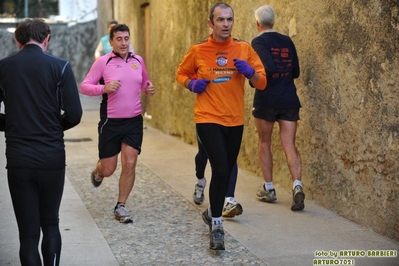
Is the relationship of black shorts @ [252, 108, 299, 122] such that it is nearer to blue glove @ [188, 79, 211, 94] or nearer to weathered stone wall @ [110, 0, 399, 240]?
weathered stone wall @ [110, 0, 399, 240]

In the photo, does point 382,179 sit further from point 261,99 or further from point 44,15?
point 44,15

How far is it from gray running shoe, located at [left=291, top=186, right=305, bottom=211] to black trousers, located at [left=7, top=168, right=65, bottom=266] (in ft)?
9.76

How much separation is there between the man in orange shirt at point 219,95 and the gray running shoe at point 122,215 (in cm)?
116

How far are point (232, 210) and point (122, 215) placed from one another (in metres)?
Answer: 0.96

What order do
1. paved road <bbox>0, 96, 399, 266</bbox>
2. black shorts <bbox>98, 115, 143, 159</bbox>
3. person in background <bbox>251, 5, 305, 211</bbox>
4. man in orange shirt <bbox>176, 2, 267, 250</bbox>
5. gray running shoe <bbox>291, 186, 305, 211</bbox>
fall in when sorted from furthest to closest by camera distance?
person in background <bbox>251, 5, 305, 211</bbox> < gray running shoe <bbox>291, 186, 305, 211</bbox> < black shorts <bbox>98, 115, 143, 159</bbox> < man in orange shirt <bbox>176, 2, 267, 250</bbox> < paved road <bbox>0, 96, 399, 266</bbox>

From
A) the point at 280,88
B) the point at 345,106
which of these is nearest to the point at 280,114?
A: the point at 280,88

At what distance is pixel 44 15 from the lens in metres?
37.5

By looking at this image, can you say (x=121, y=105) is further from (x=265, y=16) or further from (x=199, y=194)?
(x=265, y=16)

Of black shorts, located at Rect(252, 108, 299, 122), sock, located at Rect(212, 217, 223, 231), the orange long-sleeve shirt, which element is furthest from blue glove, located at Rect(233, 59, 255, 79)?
black shorts, located at Rect(252, 108, 299, 122)

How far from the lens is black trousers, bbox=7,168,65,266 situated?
452 cm

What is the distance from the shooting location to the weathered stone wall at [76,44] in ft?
94.3

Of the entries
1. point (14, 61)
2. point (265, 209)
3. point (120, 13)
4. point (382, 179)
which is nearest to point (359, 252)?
point (382, 179)

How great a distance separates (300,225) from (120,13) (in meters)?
13.5

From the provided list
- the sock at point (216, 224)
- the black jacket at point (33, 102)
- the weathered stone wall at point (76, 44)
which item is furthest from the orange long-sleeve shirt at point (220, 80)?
the weathered stone wall at point (76, 44)
